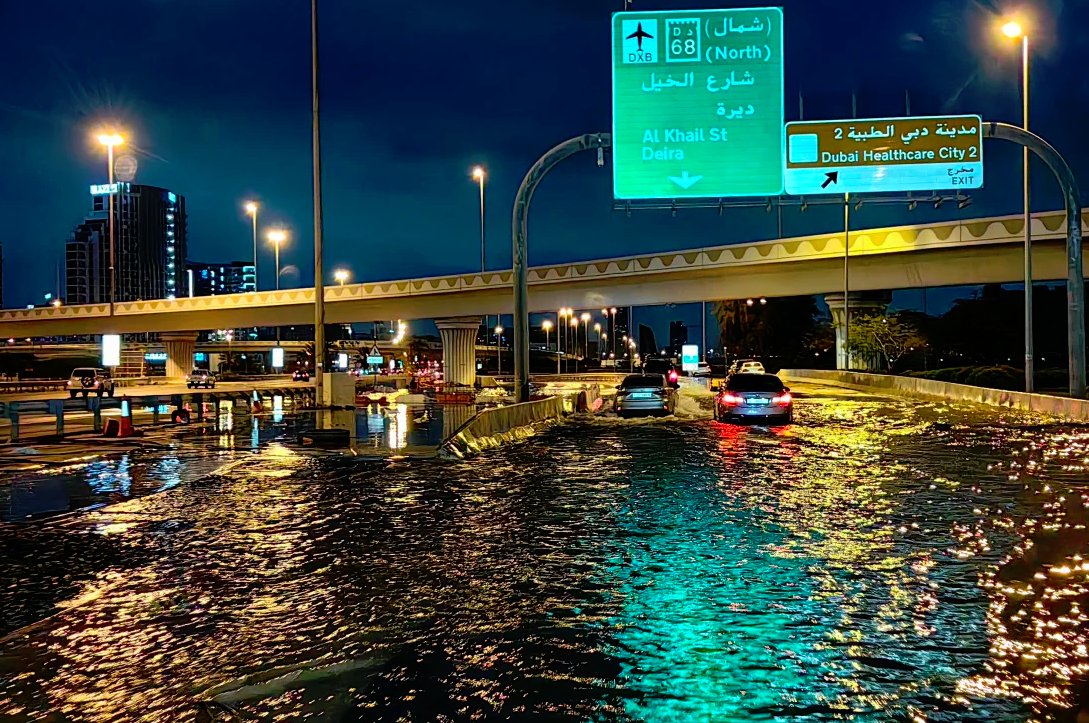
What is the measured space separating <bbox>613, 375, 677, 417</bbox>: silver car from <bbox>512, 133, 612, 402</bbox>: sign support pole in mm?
7279

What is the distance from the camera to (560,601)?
827 centimetres

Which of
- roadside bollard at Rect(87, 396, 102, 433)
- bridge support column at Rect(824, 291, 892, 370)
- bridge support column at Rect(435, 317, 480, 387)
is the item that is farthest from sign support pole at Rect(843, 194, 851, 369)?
roadside bollard at Rect(87, 396, 102, 433)

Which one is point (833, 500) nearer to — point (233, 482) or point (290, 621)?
point (290, 621)

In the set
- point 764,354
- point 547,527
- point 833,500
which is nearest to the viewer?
point 547,527

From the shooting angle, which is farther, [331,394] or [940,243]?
[940,243]

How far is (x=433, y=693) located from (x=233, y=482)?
39.6 ft

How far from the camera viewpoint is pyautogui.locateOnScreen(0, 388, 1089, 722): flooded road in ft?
19.5

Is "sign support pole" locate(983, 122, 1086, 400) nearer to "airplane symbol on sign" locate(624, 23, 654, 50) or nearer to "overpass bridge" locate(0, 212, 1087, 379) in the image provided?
"airplane symbol on sign" locate(624, 23, 654, 50)

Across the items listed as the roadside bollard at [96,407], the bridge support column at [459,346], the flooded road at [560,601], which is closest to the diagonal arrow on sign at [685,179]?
the flooded road at [560,601]

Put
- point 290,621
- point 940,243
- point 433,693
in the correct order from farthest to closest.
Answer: point 940,243
point 290,621
point 433,693

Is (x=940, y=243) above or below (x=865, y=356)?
above

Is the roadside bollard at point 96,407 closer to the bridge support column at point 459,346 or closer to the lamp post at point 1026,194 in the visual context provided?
the lamp post at point 1026,194

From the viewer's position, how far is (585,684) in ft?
20.1

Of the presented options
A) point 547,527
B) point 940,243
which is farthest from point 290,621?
point 940,243
